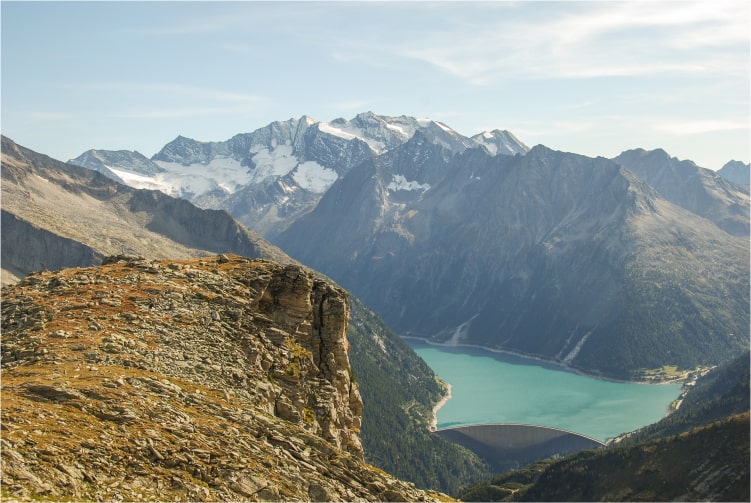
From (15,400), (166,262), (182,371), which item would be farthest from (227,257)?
(15,400)

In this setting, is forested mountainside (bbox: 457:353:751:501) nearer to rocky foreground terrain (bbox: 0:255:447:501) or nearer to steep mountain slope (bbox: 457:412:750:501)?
steep mountain slope (bbox: 457:412:750:501)

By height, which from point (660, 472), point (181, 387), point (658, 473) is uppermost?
point (181, 387)

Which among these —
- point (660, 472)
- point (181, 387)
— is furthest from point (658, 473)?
point (181, 387)

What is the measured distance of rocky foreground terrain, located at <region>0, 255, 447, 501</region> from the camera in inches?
1080

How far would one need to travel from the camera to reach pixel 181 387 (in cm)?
3538

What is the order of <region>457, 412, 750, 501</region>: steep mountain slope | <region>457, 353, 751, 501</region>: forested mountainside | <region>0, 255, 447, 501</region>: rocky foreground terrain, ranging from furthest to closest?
<region>457, 353, 751, 501</region>: forested mountainside < <region>457, 412, 750, 501</region>: steep mountain slope < <region>0, 255, 447, 501</region>: rocky foreground terrain

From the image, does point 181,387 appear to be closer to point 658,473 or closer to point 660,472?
point 658,473

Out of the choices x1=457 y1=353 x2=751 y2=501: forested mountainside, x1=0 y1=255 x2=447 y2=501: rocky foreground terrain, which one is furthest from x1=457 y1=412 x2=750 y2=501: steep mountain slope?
x1=0 y1=255 x2=447 y2=501: rocky foreground terrain

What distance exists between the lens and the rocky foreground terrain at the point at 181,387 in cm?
2742

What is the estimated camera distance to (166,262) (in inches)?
2083

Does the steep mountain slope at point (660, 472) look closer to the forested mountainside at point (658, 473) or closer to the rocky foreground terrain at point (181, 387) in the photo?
the forested mountainside at point (658, 473)

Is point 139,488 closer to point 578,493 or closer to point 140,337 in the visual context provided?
point 140,337

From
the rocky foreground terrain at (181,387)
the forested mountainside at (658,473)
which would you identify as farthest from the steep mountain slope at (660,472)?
the rocky foreground terrain at (181,387)

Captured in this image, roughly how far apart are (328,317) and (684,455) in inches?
3744
